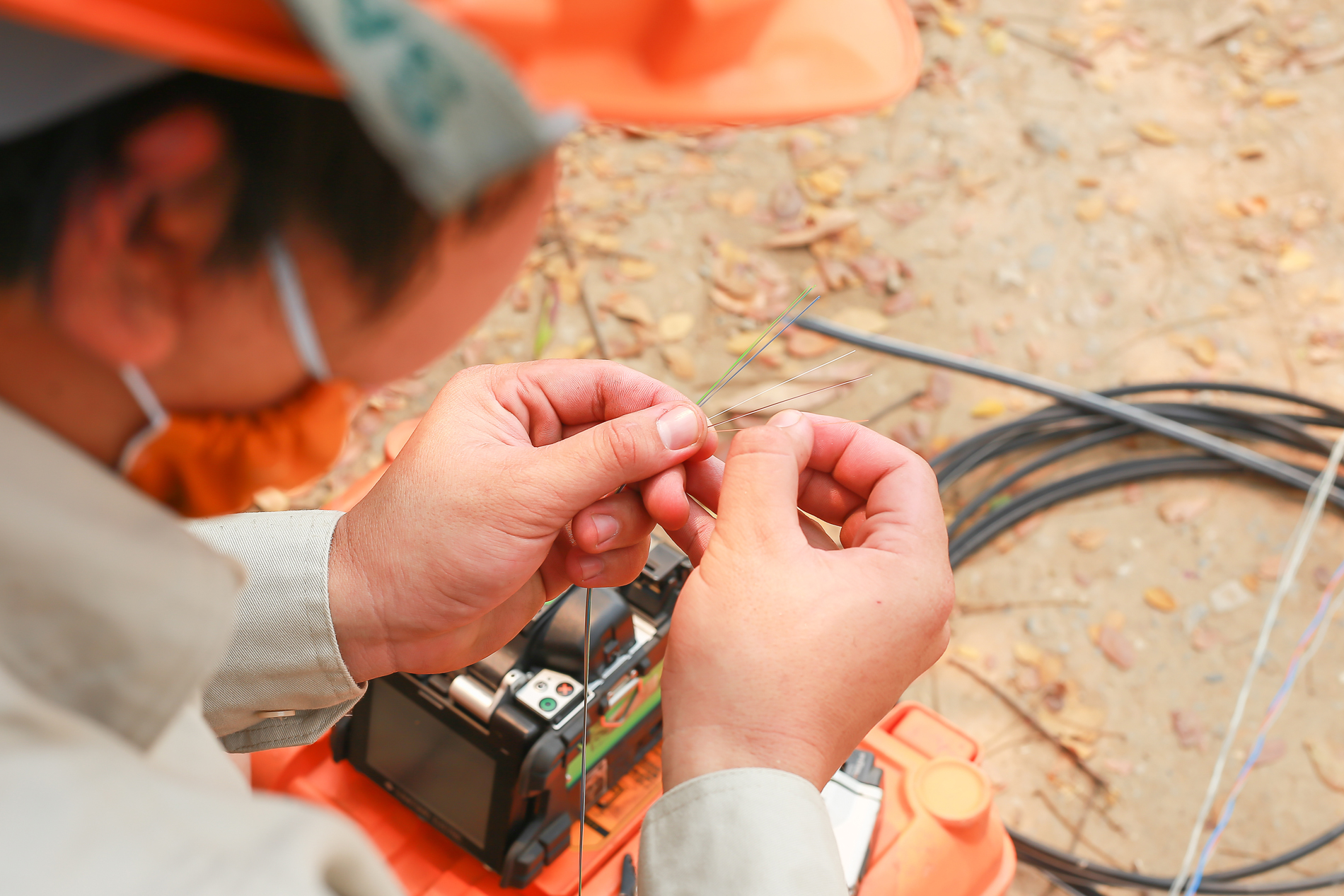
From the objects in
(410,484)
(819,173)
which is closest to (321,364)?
(410,484)

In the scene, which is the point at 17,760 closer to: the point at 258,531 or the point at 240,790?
the point at 240,790

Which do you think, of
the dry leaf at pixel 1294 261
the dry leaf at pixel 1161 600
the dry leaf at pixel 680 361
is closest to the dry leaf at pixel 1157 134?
the dry leaf at pixel 1294 261

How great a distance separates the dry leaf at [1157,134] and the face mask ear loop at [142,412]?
11.8ft

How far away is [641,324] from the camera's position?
2945 millimetres

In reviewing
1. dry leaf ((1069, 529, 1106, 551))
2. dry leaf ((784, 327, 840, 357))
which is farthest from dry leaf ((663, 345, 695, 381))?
dry leaf ((1069, 529, 1106, 551))

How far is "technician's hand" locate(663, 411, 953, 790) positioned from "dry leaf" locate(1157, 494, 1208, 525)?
1759 mm

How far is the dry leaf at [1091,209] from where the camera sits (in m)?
3.26

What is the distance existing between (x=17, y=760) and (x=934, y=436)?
8.10 feet

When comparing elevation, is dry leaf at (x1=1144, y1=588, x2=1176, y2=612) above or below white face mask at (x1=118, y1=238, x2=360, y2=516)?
below

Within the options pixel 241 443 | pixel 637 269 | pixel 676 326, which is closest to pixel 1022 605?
pixel 676 326

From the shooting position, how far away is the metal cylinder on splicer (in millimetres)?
1365

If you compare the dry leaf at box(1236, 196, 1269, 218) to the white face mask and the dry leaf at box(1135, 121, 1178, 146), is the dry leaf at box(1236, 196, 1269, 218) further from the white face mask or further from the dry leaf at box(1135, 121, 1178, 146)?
the white face mask

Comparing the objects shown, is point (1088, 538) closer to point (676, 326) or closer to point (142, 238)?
point (676, 326)

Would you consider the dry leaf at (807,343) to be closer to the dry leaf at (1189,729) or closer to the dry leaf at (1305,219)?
the dry leaf at (1189,729)
